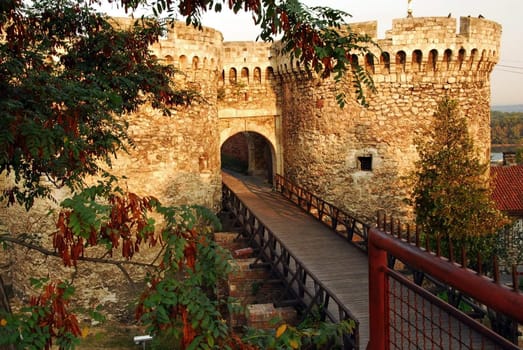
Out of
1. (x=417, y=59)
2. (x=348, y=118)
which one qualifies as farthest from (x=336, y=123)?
(x=417, y=59)

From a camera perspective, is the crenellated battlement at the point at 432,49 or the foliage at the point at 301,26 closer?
the foliage at the point at 301,26

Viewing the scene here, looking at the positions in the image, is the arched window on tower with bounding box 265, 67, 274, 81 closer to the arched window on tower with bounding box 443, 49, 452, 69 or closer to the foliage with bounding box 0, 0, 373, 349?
the arched window on tower with bounding box 443, 49, 452, 69

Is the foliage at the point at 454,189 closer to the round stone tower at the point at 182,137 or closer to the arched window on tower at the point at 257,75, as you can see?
the round stone tower at the point at 182,137

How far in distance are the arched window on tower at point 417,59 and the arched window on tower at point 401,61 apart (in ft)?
0.76

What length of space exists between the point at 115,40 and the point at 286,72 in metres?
9.34

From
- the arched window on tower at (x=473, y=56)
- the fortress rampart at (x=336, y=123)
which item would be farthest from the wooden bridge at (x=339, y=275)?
the arched window on tower at (x=473, y=56)

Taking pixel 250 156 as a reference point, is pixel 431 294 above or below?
above

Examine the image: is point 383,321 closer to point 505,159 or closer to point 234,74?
point 234,74

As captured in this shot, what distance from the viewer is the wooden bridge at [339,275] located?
303 centimetres

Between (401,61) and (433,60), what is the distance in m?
0.81

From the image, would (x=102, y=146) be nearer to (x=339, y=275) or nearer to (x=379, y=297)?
(x=379, y=297)

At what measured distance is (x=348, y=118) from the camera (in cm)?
1372

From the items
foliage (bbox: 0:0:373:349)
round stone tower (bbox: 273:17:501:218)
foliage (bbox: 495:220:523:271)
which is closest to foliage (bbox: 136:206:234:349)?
foliage (bbox: 0:0:373:349)

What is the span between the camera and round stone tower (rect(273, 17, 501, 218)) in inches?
513
